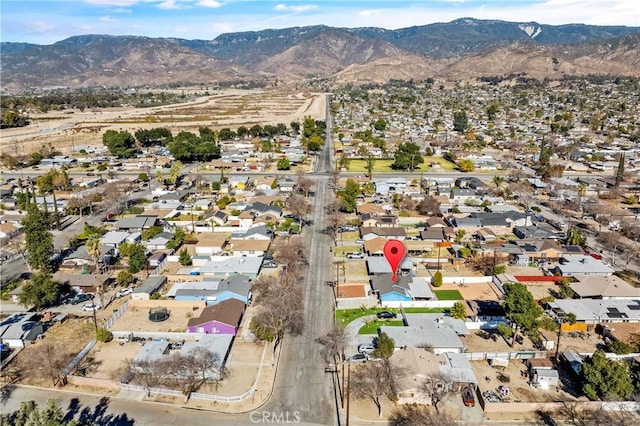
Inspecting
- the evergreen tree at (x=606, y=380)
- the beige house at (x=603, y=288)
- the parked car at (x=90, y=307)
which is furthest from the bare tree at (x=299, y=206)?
the evergreen tree at (x=606, y=380)

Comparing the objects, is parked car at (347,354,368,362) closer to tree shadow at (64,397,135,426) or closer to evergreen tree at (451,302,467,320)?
evergreen tree at (451,302,467,320)

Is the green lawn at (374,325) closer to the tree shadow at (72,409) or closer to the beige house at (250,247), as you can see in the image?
Answer: the beige house at (250,247)

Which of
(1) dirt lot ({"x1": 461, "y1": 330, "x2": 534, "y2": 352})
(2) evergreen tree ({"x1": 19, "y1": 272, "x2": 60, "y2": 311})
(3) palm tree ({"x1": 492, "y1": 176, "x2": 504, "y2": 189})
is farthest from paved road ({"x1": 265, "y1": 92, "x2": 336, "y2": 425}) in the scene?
(3) palm tree ({"x1": 492, "y1": 176, "x2": 504, "y2": 189})

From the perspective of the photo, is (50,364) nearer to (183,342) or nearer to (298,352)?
(183,342)

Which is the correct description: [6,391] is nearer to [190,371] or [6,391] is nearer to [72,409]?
[72,409]

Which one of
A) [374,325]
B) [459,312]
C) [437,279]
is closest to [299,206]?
[437,279]
